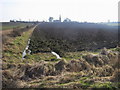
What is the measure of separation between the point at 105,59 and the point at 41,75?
588 centimetres

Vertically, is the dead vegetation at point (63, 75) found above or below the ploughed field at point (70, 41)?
below

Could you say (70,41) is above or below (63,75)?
above

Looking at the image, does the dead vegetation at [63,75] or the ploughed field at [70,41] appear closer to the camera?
the dead vegetation at [63,75]

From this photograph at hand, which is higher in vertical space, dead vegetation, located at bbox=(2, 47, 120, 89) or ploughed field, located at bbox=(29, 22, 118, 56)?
ploughed field, located at bbox=(29, 22, 118, 56)

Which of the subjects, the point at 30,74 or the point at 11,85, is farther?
the point at 30,74

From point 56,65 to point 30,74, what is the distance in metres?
2.12

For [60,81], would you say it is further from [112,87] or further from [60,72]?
[112,87]

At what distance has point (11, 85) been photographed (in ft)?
29.9

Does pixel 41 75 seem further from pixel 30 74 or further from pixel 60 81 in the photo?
pixel 60 81

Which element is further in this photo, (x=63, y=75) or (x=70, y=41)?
(x=70, y=41)

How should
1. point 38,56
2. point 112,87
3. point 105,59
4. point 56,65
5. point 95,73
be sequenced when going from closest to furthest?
point 112,87 < point 95,73 < point 56,65 < point 105,59 < point 38,56

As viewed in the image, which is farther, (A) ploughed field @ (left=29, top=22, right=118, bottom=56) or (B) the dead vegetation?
(A) ploughed field @ (left=29, top=22, right=118, bottom=56)

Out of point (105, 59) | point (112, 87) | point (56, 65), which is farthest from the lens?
point (105, 59)

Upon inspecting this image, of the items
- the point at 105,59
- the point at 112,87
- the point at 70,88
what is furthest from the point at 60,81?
the point at 105,59
